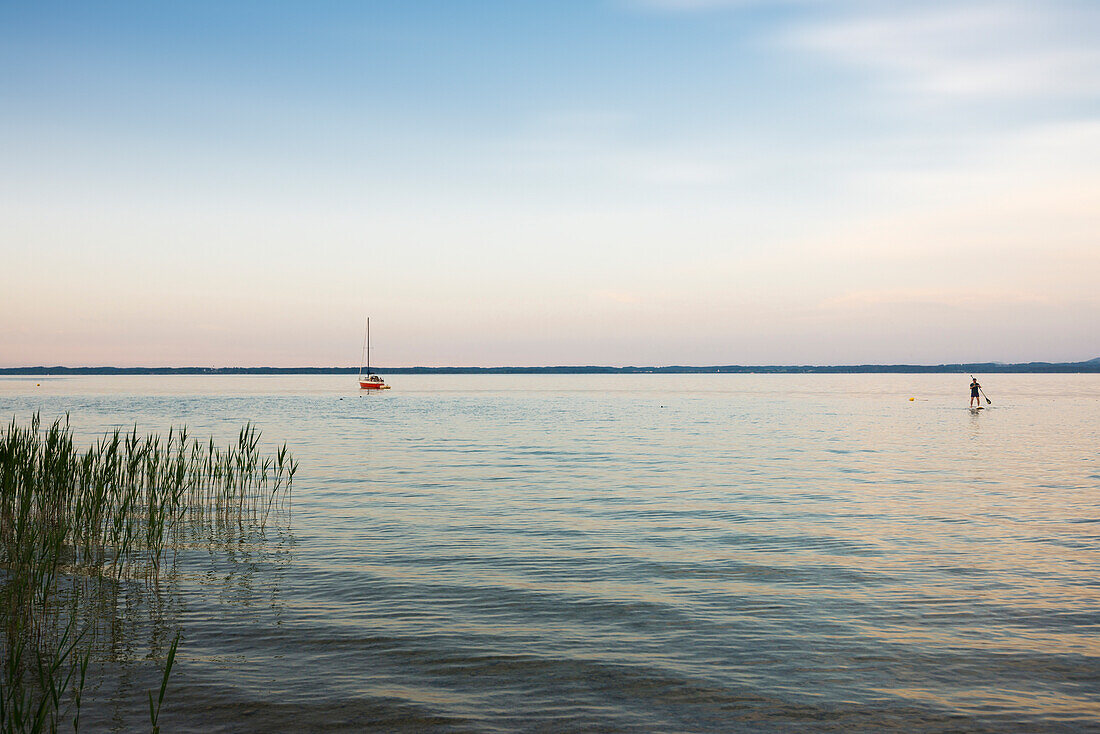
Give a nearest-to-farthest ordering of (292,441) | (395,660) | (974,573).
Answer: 1. (395,660)
2. (974,573)
3. (292,441)

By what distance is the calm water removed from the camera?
812 cm

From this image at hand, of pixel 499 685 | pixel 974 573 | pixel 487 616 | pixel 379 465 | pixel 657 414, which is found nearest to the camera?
pixel 499 685

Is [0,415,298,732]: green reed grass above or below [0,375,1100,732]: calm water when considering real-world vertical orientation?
above

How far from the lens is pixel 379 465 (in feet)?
101

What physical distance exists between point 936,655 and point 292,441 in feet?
117

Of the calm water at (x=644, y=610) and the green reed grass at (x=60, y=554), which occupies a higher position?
the green reed grass at (x=60, y=554)

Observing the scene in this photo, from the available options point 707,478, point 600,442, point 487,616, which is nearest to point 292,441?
point 600,442

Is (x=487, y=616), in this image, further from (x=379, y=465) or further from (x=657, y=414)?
(x=657, y=414)

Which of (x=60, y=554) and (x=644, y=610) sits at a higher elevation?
(x=60, y=554)

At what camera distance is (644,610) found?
37.8 ft

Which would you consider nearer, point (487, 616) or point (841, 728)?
point (841, 728)

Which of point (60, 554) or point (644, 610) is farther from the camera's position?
point (60, 554)

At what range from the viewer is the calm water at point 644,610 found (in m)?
8.12

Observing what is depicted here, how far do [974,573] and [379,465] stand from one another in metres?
21.8
